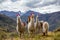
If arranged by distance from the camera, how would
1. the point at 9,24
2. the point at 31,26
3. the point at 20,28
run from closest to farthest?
the point at 31,26, the point at 20,28, the point at 9,24

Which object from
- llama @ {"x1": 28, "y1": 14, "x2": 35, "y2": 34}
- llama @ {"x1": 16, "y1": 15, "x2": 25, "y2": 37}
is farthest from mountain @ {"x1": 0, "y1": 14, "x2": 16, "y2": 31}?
llama @ {"x1": 28, "y1": 14, "x2": 35, "y2": 34}

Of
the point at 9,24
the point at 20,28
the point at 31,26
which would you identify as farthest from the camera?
the point at 9,24

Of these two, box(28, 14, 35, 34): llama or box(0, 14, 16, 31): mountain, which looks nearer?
box(28, 14, 35, 34): llama

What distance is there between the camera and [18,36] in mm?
6961

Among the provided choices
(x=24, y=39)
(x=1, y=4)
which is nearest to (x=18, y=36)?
(x=24, y=39)

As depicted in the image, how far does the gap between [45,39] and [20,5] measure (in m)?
2.87

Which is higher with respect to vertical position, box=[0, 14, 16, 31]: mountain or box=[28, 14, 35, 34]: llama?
box=[28, 14, 35, 34]: llama

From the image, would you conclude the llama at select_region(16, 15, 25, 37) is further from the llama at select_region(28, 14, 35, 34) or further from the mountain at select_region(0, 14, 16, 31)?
the mountain at select_region(0, 14, 16, 31)

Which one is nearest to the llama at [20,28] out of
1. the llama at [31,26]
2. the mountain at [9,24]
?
the llama at [31,26]

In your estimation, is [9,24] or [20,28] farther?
[9,24]

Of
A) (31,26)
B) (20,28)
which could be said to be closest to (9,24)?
(20,28)

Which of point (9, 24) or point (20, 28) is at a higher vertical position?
point (20, 28)

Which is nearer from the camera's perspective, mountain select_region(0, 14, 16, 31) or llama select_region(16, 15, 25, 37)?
llama select_region(16, 15, 25, 37)

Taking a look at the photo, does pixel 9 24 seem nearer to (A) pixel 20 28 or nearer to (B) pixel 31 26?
(A) pixel 20 28
